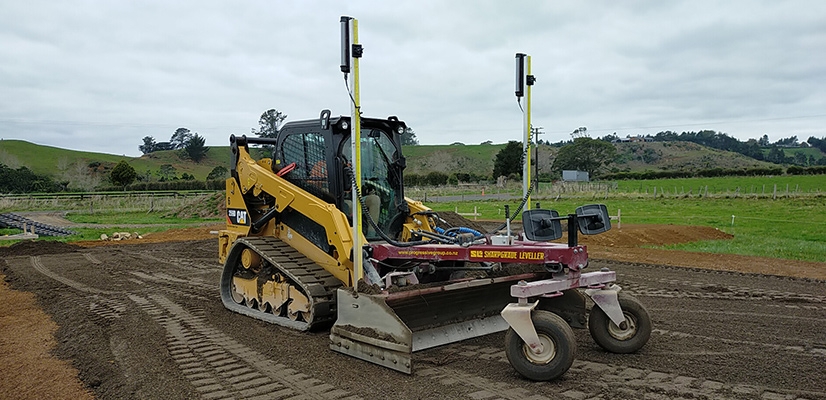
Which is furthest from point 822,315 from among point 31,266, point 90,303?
point 31,266

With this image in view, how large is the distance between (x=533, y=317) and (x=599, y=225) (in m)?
1.15

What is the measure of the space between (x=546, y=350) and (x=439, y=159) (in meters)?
104

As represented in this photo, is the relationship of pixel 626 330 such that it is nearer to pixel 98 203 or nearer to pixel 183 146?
pixel 98 203

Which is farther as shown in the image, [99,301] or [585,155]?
[585,155]

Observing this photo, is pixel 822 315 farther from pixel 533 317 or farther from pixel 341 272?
pixel 341 272

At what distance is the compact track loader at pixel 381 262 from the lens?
560 centimetres

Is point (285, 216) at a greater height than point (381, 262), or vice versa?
point (285, 216)

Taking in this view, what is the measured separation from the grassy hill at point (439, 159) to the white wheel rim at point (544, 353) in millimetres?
69983

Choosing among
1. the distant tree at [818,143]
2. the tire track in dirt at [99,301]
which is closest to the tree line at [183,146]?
the tire track in dirt at [99,301]

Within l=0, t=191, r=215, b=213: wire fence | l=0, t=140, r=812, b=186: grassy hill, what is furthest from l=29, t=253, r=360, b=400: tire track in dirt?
l=0, t=140, r=812, b=186: grassy hill

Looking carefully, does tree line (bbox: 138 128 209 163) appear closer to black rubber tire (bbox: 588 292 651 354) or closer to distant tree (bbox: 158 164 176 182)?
distant tree (bbox: 158 164 176 182)

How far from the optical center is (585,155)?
79875 mm

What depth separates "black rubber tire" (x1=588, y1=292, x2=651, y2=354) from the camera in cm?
598

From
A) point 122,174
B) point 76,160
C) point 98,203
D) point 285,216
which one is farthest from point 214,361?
point 76,160
